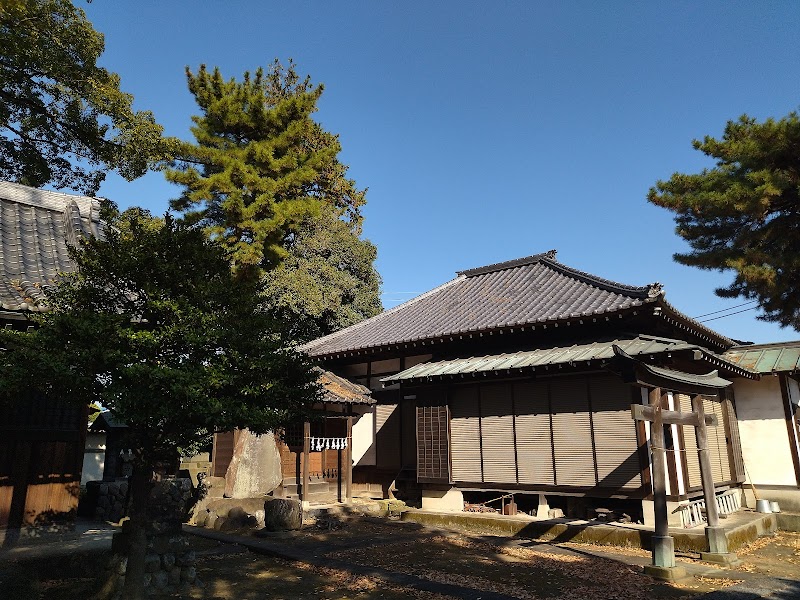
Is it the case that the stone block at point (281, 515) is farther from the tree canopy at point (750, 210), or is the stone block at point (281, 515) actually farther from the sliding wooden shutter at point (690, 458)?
the tree canopy at point (750, 210)

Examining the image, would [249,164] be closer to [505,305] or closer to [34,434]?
[505,305]

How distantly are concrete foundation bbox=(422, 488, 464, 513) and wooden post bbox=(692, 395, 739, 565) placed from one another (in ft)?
19.8

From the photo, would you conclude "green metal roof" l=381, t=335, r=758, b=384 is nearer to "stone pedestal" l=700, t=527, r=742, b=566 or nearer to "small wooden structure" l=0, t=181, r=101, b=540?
"stone pedestal" l=700, t=527, r=742, b=566

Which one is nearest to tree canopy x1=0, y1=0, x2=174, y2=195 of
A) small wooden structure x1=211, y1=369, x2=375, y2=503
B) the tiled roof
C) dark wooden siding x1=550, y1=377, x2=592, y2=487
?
the tiled roof

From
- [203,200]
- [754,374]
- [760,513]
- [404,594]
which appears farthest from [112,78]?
[760,513]

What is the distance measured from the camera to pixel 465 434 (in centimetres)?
1428

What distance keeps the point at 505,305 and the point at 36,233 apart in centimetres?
1198

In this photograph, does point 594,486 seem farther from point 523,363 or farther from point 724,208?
point 724,208

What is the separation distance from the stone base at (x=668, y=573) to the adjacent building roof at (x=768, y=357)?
8.39 meters

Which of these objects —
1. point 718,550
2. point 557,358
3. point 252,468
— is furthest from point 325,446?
point 718,550

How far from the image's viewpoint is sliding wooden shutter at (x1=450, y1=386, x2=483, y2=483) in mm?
13984

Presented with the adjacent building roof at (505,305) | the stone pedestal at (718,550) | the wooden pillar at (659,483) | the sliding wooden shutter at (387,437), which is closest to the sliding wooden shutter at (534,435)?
the adjacent building roof at (505,305)

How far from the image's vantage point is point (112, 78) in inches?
627

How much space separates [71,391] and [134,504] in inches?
60.0
